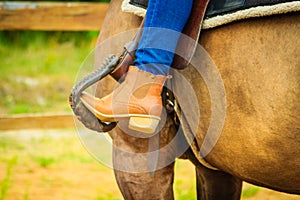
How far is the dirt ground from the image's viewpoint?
3.97m

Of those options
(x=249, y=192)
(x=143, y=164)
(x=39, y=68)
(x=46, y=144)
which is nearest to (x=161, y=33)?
(x=143, y=164)

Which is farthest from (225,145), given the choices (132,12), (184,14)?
(132,12)

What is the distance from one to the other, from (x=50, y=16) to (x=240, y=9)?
4.02 metres

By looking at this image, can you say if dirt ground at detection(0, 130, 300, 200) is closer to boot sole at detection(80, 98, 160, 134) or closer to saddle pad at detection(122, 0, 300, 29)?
boot sole at detection(80, 98, 160, 134)

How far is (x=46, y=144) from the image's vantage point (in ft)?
17.8

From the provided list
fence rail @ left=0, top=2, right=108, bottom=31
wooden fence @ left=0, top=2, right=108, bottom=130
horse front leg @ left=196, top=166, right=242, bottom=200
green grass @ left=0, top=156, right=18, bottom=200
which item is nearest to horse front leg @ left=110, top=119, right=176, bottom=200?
horse front leg @ left=196, top=166, right=242, bottom=200

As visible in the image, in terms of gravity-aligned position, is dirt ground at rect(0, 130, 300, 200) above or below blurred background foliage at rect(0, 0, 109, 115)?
above

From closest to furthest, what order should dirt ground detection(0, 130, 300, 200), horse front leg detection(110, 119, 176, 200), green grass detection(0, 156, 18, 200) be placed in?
horse front leg detection(110, 119, 176, 200)
green grass detection(0, 156, 18, 200)
dirt ground detection(0, 130, 300, 200)

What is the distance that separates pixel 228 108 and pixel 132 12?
60cm

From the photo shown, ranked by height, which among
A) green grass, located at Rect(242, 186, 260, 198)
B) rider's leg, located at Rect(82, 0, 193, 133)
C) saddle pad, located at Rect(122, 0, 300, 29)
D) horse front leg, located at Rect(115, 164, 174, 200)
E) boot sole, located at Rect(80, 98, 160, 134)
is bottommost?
green grass, located at Rect(242, 186, 260, 198)

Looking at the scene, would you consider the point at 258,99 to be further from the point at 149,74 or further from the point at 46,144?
the point at 46,144

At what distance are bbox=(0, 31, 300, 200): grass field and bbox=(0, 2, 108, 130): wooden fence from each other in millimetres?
181

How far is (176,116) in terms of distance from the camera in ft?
7.38

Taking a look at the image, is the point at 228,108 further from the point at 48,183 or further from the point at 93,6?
the point at 93,6
